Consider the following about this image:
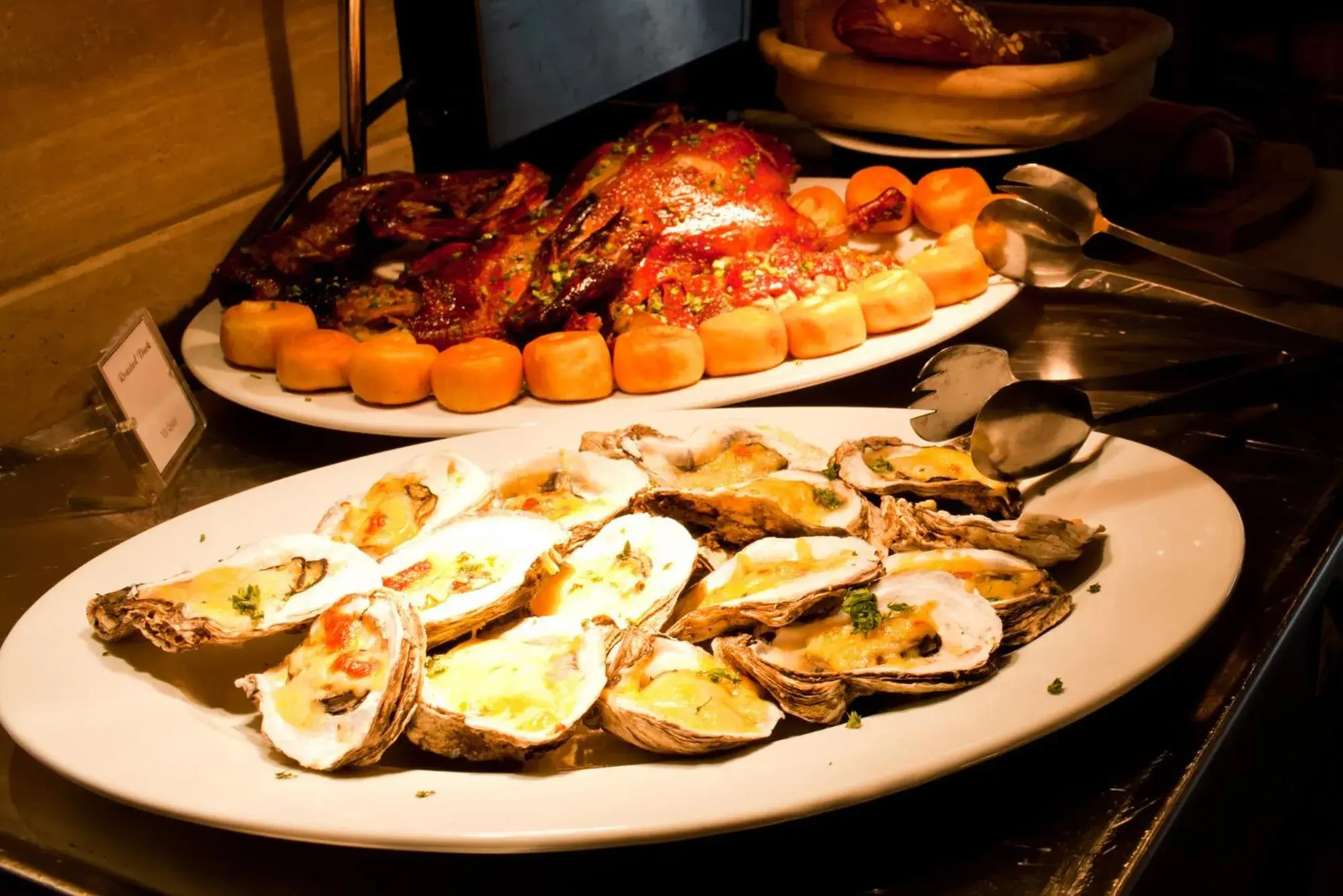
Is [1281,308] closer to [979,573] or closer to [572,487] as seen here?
[979,573]

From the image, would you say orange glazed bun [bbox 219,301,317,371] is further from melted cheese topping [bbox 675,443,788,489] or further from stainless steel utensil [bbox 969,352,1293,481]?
stainless steel utensil [bbox 969,352,1293,481]

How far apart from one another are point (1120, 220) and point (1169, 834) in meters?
1.83

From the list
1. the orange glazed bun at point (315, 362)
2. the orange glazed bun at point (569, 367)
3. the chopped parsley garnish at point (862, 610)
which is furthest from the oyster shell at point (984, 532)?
the orange glazed bun at point (315, 362)

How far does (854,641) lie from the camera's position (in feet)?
3.51

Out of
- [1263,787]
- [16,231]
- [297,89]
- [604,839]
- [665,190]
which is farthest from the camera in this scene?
[297,89]

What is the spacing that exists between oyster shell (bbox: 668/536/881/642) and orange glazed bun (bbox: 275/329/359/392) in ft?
2.81

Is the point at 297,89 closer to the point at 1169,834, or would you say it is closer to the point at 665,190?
the point at 665,190

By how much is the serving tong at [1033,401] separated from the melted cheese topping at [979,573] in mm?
158

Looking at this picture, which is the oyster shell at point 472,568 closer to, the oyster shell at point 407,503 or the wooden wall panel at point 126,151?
the oyster shell at point 407,503

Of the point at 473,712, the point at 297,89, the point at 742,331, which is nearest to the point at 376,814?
the point at 473,712

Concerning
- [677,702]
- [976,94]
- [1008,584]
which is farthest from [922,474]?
[976,94]

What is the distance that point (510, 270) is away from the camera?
2027mm

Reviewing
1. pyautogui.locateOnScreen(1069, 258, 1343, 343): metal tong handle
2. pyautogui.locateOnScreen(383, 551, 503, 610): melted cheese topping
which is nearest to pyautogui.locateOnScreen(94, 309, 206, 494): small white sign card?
pyautogui.locateOnScreen(383, 551, 503, 610): melted cheese topping

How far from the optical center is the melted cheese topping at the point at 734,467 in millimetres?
1374
